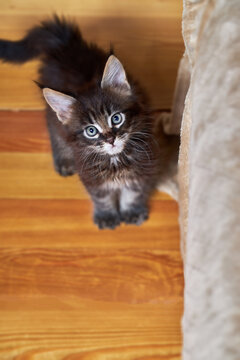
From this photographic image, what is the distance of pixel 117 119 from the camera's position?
1.06 metres

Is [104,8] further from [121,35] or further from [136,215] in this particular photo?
[136,215]

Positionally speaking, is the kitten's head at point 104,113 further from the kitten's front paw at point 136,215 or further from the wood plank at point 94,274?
the wood plank at point 94,274

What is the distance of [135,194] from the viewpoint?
132 cm

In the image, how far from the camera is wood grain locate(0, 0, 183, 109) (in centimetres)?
161

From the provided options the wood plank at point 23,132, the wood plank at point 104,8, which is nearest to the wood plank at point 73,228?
the wood plank at point 23,132

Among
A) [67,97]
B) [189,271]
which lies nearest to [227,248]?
[189,271]

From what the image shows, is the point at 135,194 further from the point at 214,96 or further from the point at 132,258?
the point at 214,96

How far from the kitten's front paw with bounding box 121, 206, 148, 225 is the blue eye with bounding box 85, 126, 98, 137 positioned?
408 millimetres

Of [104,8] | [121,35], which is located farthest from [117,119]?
[104,8]

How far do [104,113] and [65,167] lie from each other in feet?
1.51

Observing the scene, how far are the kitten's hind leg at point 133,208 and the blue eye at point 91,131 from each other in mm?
334

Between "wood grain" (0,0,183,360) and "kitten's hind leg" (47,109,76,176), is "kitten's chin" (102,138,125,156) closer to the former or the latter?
"kitten's hind leg" (47,109,76,176)

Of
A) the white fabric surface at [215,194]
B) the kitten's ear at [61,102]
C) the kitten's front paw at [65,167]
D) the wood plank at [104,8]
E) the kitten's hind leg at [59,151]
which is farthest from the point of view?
the wood plank at [104,8]

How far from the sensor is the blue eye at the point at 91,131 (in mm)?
1054
